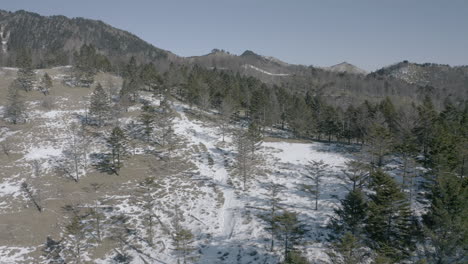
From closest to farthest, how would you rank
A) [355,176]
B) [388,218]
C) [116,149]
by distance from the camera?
[388,218] → [355,176] → [116,149]

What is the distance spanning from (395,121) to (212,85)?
51.1m

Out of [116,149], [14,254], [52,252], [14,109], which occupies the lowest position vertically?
[52,252]

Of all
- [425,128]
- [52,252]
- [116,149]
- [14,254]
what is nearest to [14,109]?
[116,149]

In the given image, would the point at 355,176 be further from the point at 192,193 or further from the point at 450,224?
the point at 192,193

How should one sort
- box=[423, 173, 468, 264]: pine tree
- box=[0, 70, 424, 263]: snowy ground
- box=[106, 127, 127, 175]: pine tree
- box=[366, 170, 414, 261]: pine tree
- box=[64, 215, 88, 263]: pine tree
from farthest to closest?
1. box=[106, 127, 127, 175]: pine tree
2. box=[0, 70, 424, 263]: snowy ground
3. box=[64, 215, 88, 263]: pine tree
4. box=[366, 170, 414, 261]: pine tree
5. box=[423, 173, 468, 264]: pine tree

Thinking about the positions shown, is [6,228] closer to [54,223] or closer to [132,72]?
[54,223]

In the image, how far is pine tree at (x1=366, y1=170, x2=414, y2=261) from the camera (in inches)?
1063

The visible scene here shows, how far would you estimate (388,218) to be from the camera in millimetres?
27750

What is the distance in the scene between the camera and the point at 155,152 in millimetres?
56469

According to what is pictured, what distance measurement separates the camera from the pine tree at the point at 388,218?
27.0m

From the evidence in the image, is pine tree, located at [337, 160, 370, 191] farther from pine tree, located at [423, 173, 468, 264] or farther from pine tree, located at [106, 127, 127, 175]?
pine tree, located at [106, 127, 127, 175]

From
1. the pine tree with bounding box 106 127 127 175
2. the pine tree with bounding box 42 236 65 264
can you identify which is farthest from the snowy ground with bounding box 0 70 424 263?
the pine tree with bounding box 106 127 127 175

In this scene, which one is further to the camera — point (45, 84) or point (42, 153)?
point (45, 84)

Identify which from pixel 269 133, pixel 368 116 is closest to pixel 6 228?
pixel 269 133
